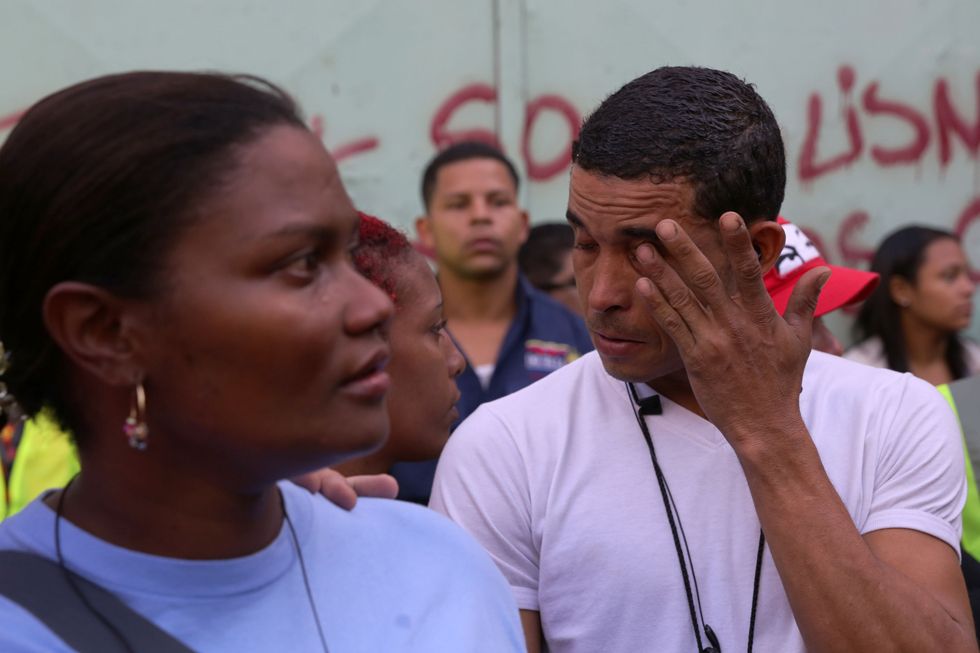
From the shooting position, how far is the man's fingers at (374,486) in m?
1.56

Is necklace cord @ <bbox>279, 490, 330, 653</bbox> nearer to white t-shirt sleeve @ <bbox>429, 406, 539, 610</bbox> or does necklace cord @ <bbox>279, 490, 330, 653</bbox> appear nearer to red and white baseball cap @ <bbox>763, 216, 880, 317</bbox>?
white t-shirt sleeve @ <bbox>429, 406, 539, 610</bbox>

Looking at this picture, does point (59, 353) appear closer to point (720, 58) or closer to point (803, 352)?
point (803, 352)

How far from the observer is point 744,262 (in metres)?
1.70

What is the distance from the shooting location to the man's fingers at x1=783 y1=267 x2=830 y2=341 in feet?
5.75

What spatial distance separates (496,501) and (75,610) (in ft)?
2.89

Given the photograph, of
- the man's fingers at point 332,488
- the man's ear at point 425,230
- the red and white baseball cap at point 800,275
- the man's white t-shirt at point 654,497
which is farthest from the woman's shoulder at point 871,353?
the man's fingers at point 332,488

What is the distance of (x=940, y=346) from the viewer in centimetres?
571

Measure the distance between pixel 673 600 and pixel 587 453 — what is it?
323mm

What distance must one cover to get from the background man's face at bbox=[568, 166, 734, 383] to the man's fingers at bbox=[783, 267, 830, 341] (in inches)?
6.5

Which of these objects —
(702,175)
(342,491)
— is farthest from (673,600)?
(702,175)

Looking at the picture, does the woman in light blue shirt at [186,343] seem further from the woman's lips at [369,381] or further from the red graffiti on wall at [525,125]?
the red graffiti on wall at [525,125]

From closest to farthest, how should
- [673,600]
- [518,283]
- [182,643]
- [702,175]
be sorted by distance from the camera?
[182,643]
[673,600]
[702,175]
[518,283]

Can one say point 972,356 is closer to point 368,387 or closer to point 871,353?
point 871,353

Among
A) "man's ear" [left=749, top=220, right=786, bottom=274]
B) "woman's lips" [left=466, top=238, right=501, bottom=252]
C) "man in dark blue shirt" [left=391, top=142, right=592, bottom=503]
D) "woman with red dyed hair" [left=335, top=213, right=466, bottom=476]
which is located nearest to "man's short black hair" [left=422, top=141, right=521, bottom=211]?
"man in dark blue shirt" [left=391, top=142, right=592, bottom=503]
